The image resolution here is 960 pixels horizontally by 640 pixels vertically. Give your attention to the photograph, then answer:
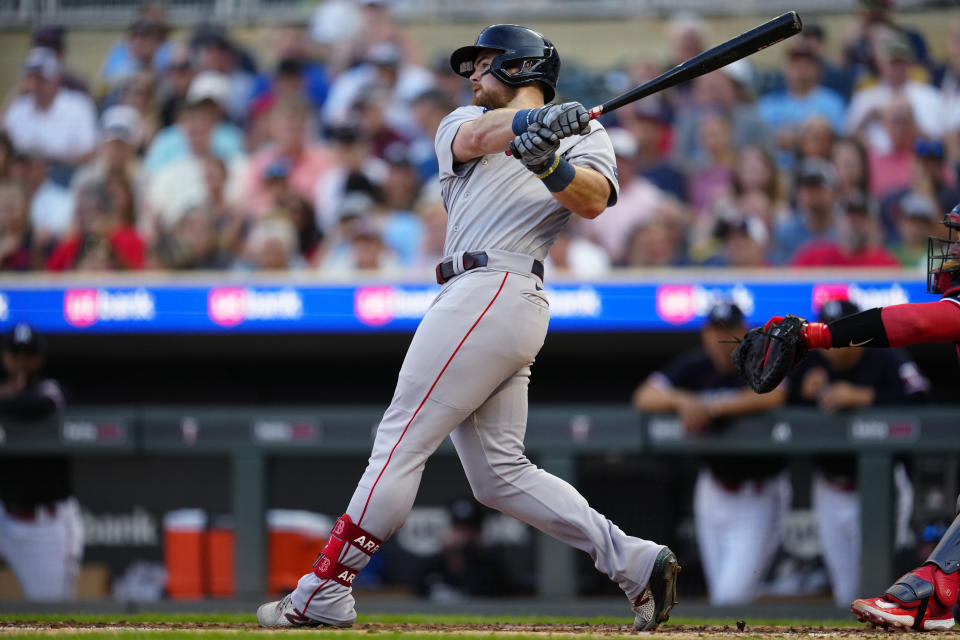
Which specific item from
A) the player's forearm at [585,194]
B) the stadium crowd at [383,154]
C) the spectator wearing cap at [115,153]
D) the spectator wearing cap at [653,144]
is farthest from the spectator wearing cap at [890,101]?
the player's forearm at [585,194]

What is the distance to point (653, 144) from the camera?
7637mm

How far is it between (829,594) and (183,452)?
10.4 ft

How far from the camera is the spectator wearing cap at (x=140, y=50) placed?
8.45 metres

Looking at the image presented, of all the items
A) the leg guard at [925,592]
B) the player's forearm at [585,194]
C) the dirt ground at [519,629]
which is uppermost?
the player's forearm at [585,194]

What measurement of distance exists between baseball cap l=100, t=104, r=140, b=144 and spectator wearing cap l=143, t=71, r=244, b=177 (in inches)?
6.9

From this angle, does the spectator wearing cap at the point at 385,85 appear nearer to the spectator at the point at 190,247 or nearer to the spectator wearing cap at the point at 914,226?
the spectator at the point at 190,247

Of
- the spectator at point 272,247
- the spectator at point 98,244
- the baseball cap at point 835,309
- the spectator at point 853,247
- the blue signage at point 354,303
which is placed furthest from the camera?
the spectator at point 98,244

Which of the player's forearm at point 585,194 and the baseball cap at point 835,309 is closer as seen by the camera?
the player's forearm at point 585,194

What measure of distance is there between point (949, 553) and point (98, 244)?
5.76 m

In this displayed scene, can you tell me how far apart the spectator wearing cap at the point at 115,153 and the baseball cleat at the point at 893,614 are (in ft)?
Result: 19.8

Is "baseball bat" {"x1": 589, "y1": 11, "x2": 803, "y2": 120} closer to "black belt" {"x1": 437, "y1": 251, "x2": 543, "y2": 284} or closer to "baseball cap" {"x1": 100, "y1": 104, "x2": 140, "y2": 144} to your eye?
"black belt" {"x1": 437, "y1": 251, "x2": 543, "y2": 284}

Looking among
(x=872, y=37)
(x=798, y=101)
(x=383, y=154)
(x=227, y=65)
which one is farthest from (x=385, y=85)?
(x=872, y=37)

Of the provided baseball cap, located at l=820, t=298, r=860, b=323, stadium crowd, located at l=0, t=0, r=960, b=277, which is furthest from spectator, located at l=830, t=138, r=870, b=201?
baseball cap, located at l=820, t=298, r=860, b=323

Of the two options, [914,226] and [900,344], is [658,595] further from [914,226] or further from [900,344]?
[914,226]
